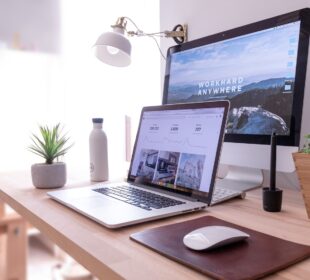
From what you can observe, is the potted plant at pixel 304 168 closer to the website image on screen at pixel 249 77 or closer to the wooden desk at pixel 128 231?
the wooden desk at pixel 128 231

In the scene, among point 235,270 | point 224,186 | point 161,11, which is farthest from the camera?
point 161,11

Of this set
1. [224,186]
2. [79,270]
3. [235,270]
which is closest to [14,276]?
[79,270]

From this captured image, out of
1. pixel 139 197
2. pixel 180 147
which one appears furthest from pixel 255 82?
pixel 139 197

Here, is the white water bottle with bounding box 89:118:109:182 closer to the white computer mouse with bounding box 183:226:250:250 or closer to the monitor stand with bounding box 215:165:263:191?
the monitor stand with bounding box 215:165:263:191

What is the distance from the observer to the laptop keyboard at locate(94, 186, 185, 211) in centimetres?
67

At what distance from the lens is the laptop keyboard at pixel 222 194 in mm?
730

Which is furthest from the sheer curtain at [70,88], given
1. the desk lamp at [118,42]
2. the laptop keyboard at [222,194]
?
the laptop keyboard at [222,194]

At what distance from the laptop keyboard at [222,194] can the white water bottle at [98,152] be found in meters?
0.38

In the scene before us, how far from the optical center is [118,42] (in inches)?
42.1

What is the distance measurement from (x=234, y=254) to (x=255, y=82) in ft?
1.70

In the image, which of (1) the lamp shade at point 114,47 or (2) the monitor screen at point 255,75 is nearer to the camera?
(2) the monitor screen at point 255,75

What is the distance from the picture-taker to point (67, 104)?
246 cm

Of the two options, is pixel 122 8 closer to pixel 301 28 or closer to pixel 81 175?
pixel 81 175

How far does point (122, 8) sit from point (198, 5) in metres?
1.07
